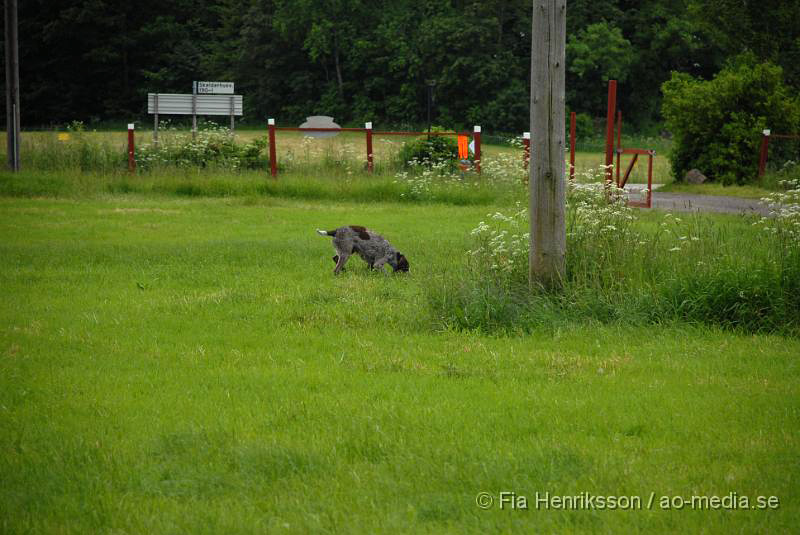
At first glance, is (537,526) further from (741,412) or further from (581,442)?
(741,412)

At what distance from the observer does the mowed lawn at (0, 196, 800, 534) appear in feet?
14.4

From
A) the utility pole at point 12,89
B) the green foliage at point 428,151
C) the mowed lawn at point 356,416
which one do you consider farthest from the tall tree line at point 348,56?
the mowed lawn at point 356,416

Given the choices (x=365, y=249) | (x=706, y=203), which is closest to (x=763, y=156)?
(x=706, y=203)

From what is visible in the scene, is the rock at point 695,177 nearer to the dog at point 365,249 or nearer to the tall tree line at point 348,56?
the dog at point 365,249

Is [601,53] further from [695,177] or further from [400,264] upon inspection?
[400,264]

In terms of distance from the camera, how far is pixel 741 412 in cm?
573

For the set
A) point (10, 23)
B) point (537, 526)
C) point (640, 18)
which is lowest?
point (537, 526)

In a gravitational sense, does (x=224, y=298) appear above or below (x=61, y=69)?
below

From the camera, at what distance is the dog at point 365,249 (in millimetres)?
11094

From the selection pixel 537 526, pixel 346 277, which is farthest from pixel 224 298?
pixel 537 526

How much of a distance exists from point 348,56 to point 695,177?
126ft

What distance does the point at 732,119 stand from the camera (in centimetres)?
2544

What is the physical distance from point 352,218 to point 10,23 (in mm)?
12455

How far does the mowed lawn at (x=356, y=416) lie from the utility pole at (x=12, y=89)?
14.5 metres
